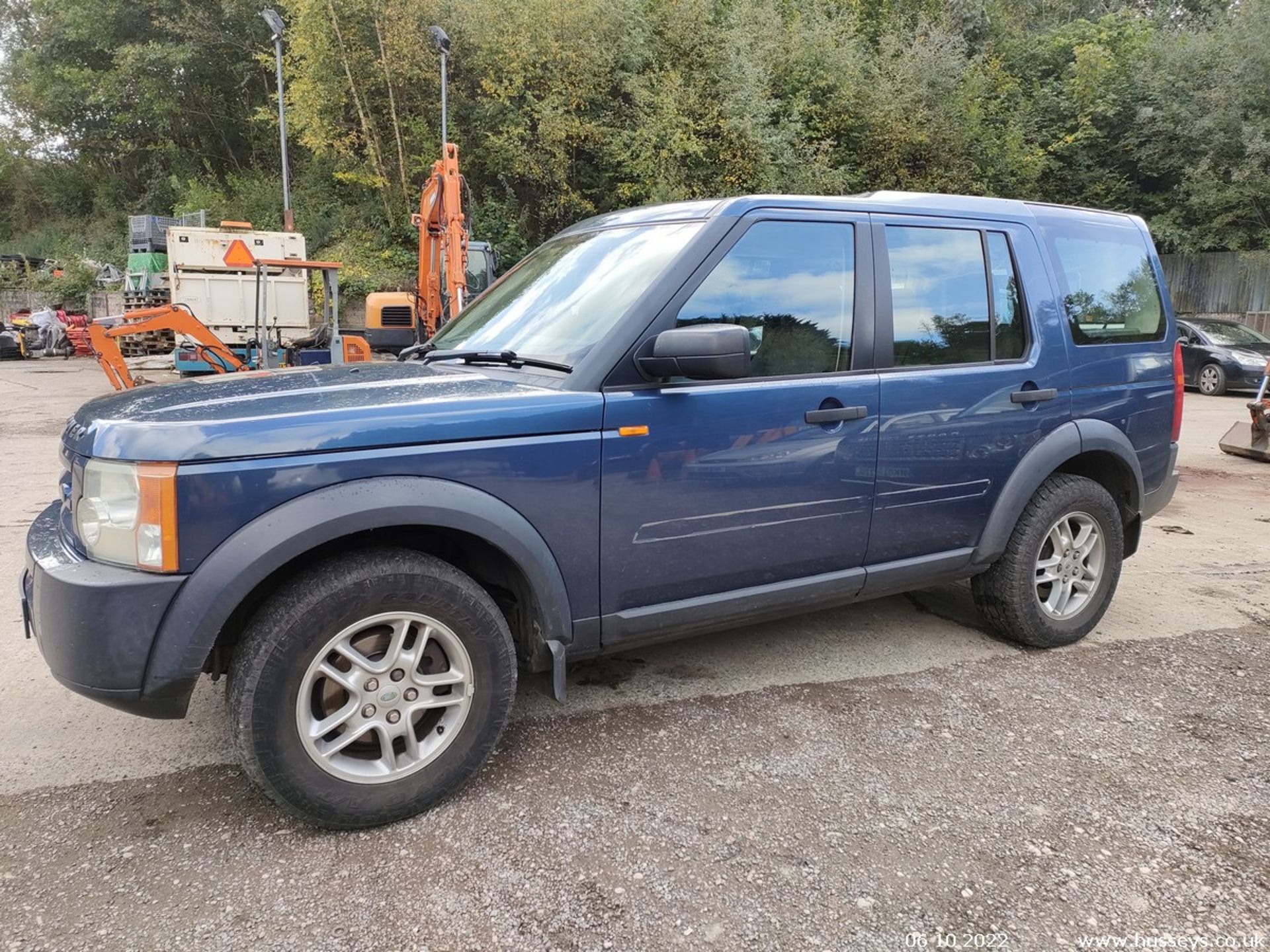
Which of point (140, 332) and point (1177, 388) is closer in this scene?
point (1177, 388)

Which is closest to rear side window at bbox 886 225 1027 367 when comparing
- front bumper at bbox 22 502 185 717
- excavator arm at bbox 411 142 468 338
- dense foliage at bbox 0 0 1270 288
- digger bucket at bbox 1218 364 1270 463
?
front bumper at bbox 22 502 185 717

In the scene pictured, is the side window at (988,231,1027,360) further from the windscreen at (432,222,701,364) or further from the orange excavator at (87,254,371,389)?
the orange excavator at (87,254,371,389)

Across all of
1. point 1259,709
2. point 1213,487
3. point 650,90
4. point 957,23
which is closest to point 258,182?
point 650,90

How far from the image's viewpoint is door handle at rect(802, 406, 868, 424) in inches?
124

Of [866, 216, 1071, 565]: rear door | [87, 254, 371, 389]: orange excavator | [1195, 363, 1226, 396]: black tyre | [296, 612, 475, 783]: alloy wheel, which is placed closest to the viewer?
[296, 612, 475, 783]: alloy wheel

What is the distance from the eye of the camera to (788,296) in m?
3.18

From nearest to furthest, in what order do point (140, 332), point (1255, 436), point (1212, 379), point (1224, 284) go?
point (1255, 436) < point (140, 332) < point (1212, 379) < point (1224, 284)

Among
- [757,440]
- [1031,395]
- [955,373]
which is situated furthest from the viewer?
[1031,395]

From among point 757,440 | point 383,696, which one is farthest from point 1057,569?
point 383,696

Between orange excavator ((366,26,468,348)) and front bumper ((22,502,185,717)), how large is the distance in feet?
30.5

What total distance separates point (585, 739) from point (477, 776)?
441mm

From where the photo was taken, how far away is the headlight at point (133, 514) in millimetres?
2236

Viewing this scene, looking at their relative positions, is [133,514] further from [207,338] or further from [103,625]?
[207,338]

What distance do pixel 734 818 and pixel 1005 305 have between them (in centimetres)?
249
